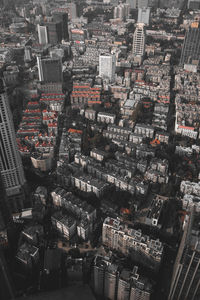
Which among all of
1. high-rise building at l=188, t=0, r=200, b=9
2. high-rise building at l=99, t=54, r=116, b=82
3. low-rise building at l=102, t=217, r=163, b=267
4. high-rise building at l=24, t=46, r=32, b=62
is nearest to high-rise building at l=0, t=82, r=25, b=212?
low-rise building at l=102, t=217, r=163, b=267

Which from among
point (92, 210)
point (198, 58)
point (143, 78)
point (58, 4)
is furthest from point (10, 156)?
point (58, 4)

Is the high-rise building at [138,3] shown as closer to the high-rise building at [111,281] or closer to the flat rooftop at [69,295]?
the high-rise building at [111,281]

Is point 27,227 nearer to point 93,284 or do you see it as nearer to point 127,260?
point 93,284

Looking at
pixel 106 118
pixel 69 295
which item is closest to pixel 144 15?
pixel 106 118

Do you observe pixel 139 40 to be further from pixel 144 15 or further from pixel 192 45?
pixel 144 15

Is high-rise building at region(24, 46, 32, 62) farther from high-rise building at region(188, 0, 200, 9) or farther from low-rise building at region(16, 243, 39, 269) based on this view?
high-rise building at region(188, 0, 200, 9)

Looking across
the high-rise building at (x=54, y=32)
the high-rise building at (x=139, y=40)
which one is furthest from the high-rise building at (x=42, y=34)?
the high-rise building at (x=139, y=40)
